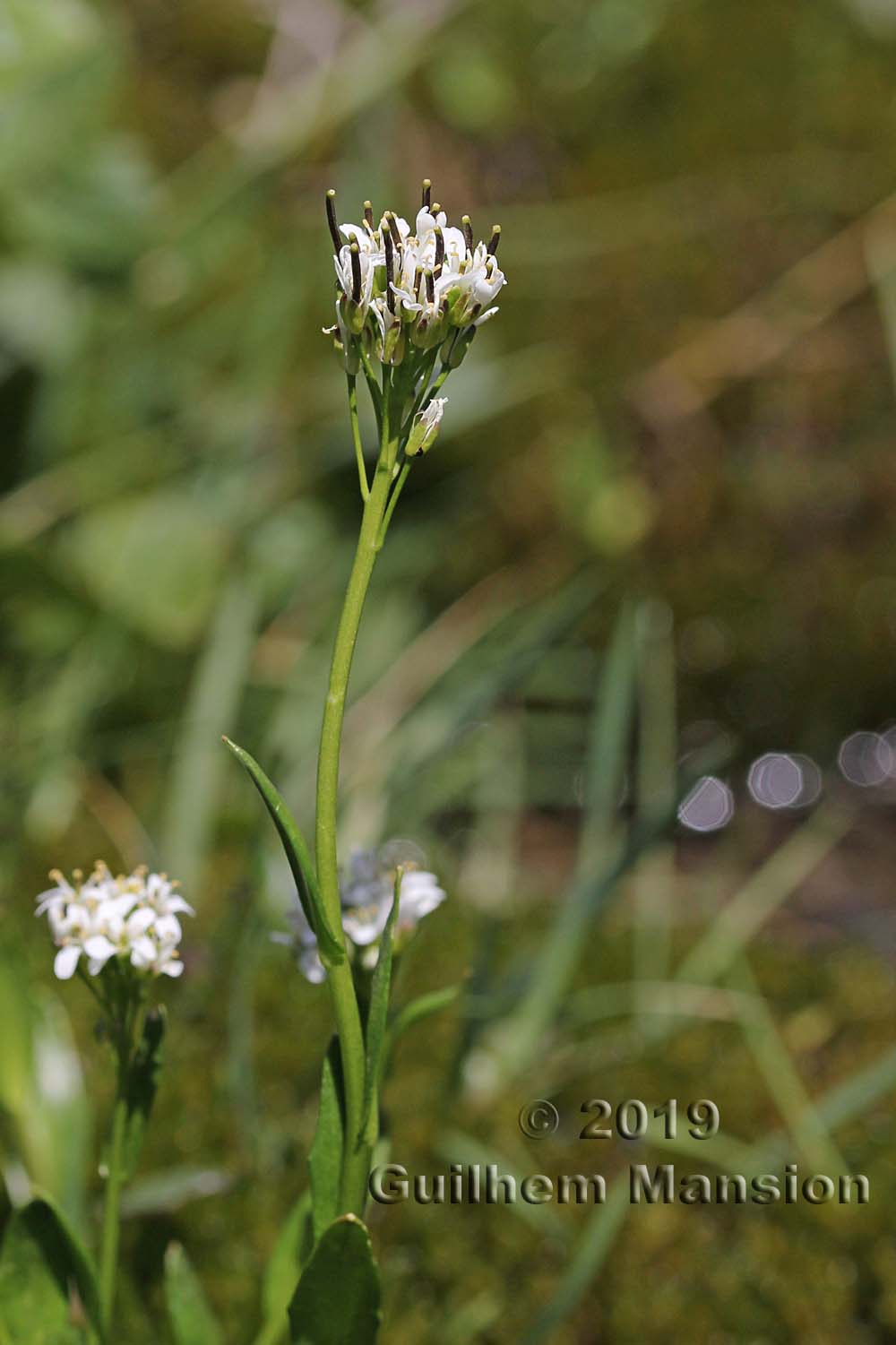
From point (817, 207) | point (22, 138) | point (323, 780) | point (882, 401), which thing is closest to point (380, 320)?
point (323, 780)

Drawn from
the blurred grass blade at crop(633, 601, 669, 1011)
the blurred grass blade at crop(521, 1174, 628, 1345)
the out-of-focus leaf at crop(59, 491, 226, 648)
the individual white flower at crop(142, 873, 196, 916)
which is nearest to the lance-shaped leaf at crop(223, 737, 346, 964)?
the individual white flower at crop(142, 873, 196, 916)

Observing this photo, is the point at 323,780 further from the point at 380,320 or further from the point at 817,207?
the point at 817,207

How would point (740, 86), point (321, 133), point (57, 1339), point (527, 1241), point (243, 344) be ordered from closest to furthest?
1. point (57, 1339)
2. point (527, 1241)
3. point (243, 344)
4. point (321, 133)
5. point (740, 86)

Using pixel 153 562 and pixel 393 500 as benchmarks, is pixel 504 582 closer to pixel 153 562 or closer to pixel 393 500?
pixel 153 562

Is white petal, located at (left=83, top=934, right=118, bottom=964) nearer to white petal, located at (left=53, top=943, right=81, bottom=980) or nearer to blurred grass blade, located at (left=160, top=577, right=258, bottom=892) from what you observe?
white petal, located at (left=53, top=943, right=81, bottom=980)

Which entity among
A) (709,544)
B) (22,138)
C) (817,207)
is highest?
(817,207)

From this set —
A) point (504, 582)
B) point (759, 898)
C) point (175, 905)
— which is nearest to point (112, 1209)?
point (175, 905)
